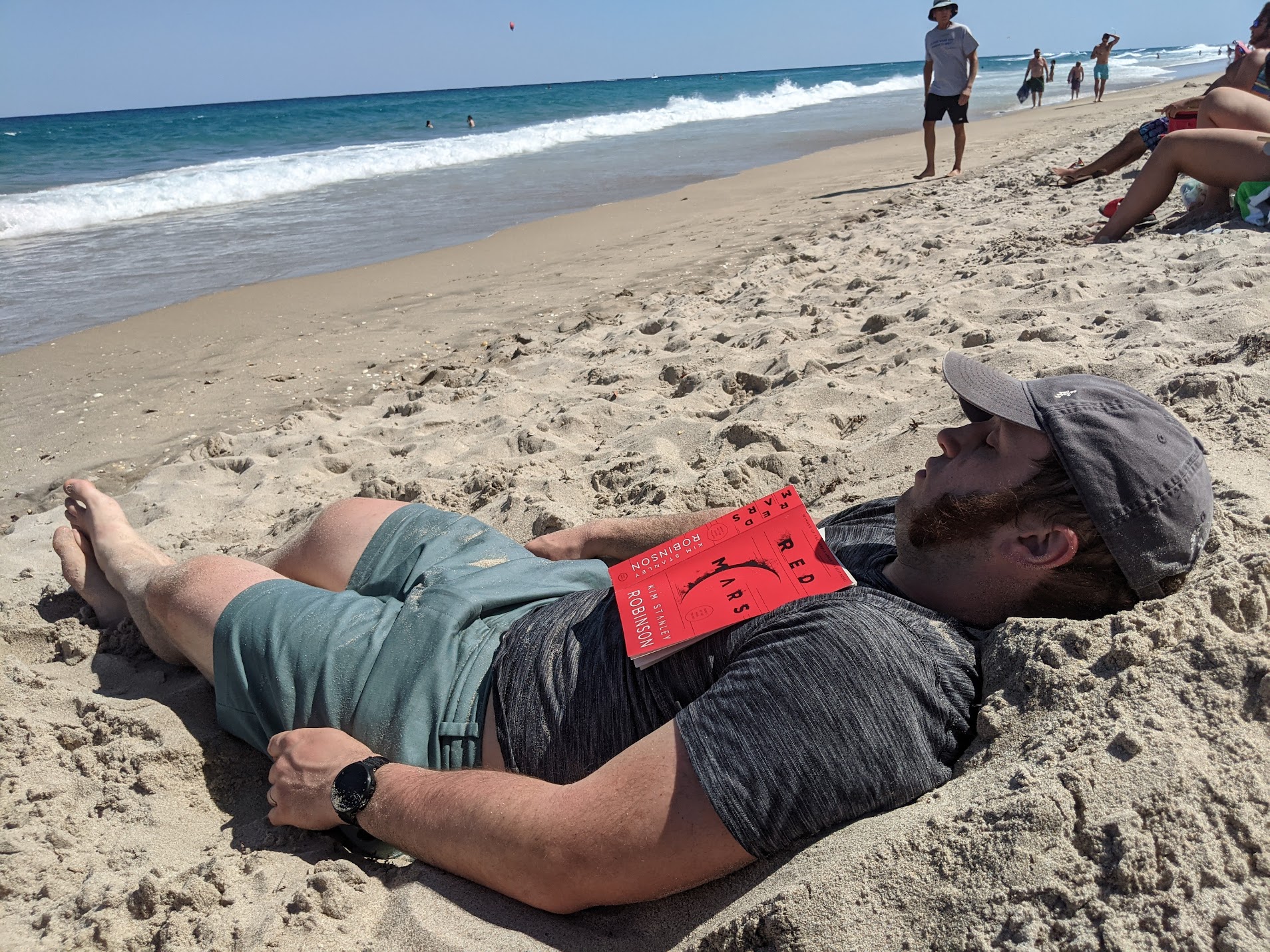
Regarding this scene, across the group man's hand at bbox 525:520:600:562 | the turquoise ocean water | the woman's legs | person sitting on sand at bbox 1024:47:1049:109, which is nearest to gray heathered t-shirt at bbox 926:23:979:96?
the turquoise ocean water

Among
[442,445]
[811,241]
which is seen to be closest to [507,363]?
[442,445]

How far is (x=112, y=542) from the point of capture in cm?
264

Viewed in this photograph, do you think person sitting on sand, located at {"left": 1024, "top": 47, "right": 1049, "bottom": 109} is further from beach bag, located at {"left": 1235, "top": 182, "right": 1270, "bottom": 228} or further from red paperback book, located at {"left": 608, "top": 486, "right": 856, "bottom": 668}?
red paperback book, located at {"left": 608, "top": 486, "right": 856, "bottom": 668}

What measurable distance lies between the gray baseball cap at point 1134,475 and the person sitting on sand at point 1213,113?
14.3 feet

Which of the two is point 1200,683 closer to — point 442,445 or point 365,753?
point 365,753

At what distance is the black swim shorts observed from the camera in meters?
9.05

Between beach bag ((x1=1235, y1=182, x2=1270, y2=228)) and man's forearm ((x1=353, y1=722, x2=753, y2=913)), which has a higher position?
beach bag ((x1=1235, y1=182, x2=1270, y2=228))

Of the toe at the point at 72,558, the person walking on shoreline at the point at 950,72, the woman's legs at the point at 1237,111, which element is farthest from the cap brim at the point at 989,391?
the person walking on shoreline at the point at 950,72

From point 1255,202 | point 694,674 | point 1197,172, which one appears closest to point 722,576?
point 694,674

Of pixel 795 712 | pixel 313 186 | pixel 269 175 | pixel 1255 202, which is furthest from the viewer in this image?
pixel 269 175

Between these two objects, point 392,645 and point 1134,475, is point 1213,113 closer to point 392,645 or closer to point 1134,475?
point 1134,475

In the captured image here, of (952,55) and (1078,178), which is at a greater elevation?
(952,55)

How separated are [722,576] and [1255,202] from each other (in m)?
3.88

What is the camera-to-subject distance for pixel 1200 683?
1307 millimetres
